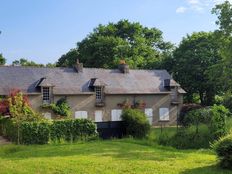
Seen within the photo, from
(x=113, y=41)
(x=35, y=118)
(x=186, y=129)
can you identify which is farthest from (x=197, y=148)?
(x=113, y=41)

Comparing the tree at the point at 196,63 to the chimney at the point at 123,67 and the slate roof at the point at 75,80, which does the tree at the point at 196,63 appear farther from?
the chimney at the point at 123,67

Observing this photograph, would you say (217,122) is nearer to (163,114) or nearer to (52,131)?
(52,131)

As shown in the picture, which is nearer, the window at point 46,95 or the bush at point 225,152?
the bush at point 225,152

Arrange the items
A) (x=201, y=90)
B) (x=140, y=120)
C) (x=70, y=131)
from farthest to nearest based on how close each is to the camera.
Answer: (x=201, y=90)
(x=140, y=120)
(x=70, y=131)

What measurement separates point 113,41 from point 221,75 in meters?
25.9

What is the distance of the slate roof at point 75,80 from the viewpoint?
3716cm

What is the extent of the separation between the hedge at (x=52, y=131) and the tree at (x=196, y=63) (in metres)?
23.7

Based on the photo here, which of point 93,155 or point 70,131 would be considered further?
point 70,131

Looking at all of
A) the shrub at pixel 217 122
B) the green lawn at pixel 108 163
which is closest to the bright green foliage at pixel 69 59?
the shrub at pixel 217 122

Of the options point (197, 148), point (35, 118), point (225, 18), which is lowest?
point (197, 148)

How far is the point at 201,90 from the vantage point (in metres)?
49.8

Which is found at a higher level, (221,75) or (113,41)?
(113,41)

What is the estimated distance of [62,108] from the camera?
123ft

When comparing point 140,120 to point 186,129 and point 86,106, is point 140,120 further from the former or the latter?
point 86,106
